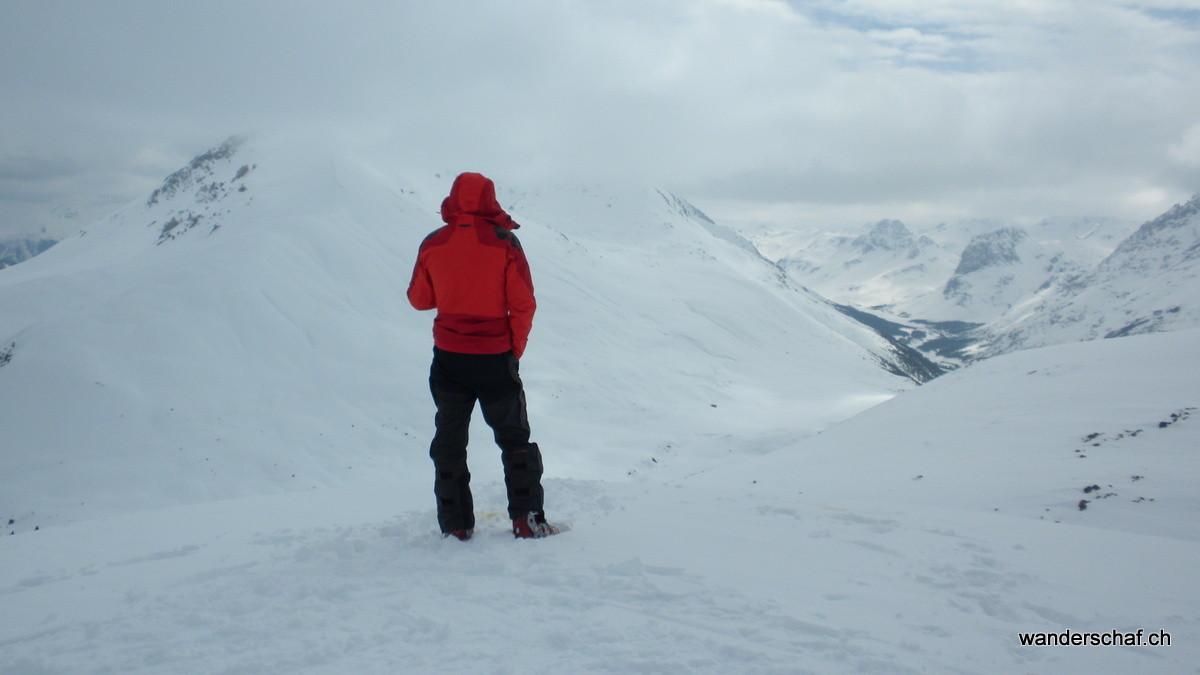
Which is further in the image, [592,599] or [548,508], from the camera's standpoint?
[548,508]

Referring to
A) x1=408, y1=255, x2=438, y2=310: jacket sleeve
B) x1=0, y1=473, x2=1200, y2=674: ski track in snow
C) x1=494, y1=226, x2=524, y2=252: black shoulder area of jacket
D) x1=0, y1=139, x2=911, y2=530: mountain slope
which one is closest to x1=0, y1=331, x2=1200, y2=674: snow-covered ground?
x1=0, y1=473, x2=1200, y2=674: ski track in snow

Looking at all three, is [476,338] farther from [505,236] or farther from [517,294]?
[505,236]

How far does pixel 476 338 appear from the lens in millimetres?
5898

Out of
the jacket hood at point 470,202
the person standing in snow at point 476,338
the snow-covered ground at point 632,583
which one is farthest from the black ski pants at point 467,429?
the jacket hood at point 470,202

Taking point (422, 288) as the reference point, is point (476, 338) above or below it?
below

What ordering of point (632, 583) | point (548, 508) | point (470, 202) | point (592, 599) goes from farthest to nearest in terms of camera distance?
1. point (548, 508)
2. point (470, 202)
3. point (632, 583)
4. point (592, 599)

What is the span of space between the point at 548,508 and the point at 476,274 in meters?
2.62

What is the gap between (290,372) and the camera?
26.9m

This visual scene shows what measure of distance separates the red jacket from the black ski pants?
0.20m

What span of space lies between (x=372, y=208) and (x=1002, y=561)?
48347 millimetres

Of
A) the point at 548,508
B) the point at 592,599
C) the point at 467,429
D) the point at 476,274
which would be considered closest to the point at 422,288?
the point at 476,274

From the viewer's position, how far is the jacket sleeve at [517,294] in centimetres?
588

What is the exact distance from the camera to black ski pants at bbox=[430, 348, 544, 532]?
236 inches

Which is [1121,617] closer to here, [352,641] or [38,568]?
[352,641]
